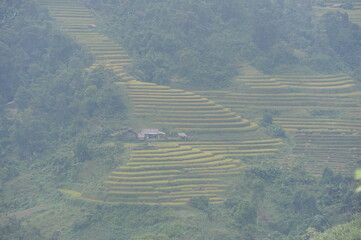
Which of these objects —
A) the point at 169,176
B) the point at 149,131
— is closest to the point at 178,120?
the point at 149,131

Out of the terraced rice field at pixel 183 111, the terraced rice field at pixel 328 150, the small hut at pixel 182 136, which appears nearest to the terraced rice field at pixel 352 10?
the terraced rice field at pixel 328 150

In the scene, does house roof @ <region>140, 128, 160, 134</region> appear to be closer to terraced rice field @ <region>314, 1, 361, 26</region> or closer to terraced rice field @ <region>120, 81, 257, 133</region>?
terraced rice field @ <region>120, 81, 257, 133</region>

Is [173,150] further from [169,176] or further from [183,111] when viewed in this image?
[183,111]

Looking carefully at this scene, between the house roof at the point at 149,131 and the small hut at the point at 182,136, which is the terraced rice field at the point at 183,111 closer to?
the small hut at the point at 182,136

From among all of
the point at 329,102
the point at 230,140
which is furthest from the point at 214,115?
the point at 329,102

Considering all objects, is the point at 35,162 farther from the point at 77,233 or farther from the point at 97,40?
the point at 97,40

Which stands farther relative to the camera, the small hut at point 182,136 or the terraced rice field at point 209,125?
the small hut at point 182,136
